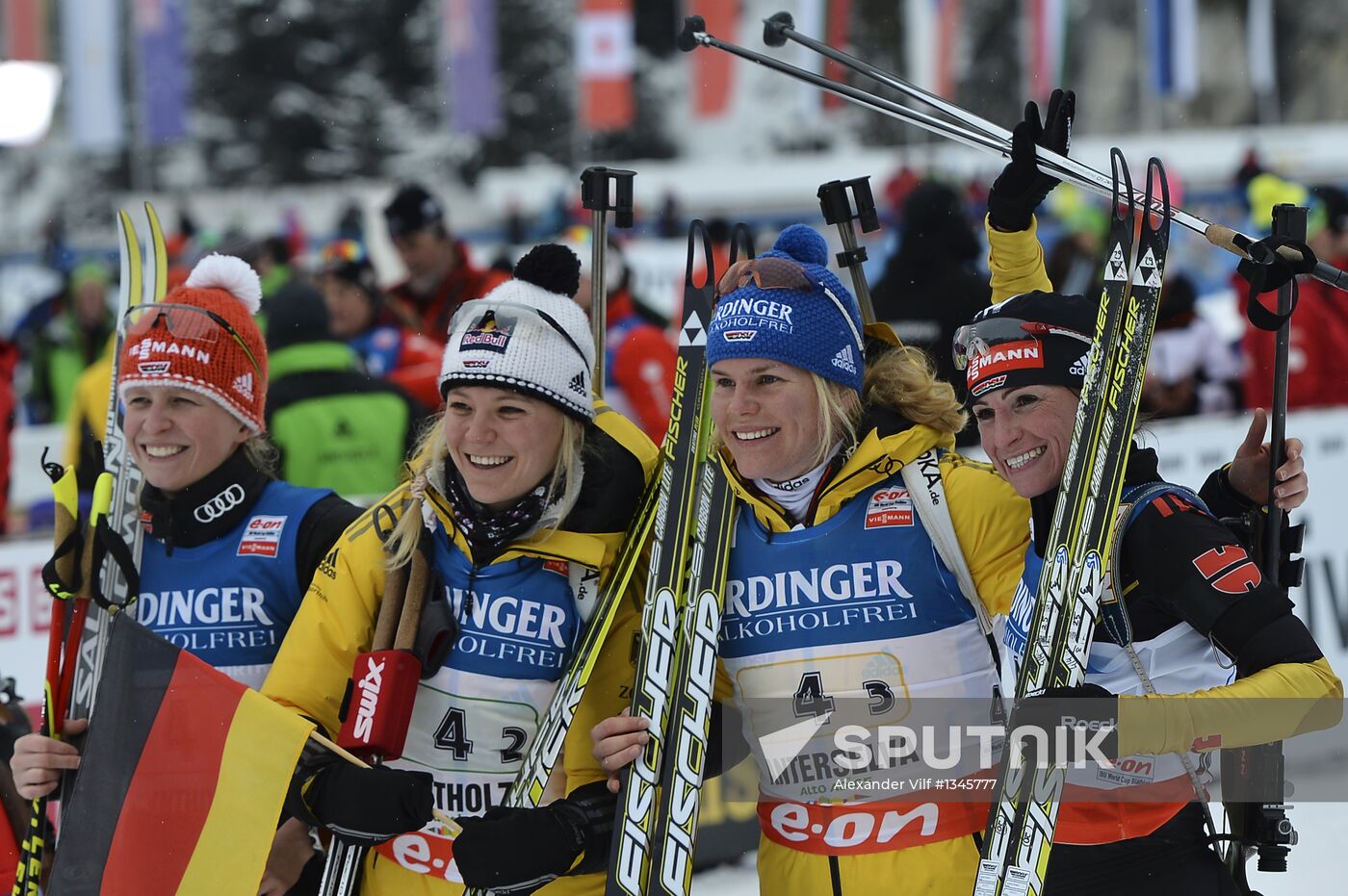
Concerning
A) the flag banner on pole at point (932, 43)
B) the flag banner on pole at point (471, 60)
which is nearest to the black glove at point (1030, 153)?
the flag banner on pole at point (471, 60)

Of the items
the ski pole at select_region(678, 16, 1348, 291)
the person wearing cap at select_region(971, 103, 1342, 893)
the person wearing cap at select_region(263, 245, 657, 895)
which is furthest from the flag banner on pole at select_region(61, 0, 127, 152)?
the person wearing cap at select_region(971, 103, 1342, 893)

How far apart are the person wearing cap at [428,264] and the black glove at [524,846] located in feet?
14.3

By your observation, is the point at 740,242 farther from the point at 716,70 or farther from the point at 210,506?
the point at 716,70

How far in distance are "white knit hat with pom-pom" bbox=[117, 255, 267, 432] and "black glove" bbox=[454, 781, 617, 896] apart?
1172mm

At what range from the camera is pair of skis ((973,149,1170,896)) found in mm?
2625

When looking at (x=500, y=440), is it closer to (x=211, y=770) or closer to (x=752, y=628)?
(x=752, y=628)

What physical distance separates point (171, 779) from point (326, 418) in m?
2.71

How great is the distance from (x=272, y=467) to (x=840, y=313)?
145 centimetres

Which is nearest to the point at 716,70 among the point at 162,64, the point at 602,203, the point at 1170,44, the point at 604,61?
the point at 604,61

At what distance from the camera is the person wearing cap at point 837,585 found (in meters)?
2.88

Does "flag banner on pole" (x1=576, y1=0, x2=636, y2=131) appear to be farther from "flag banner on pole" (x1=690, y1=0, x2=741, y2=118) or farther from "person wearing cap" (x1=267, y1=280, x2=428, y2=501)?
"person wearing cap" (x1=267, y1=280, x2=428, y2=501)

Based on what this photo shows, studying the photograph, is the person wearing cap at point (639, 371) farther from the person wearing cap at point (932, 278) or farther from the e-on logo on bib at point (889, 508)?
the e-on logo on bib at point (889, 508)

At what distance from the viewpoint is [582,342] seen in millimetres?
3107

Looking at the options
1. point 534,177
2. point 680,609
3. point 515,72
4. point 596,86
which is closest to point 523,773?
point 680,609
